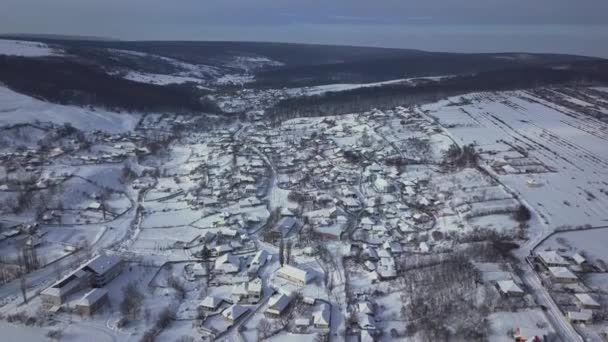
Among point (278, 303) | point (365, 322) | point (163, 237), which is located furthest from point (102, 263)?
point (365, 322)

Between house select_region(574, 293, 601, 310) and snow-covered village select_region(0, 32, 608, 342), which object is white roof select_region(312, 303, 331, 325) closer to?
snow-covered village select_region(0, 32, 608, 342)

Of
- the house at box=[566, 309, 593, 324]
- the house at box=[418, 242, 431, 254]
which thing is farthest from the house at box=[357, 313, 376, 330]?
the house at box=[566, 309, 593, 324]

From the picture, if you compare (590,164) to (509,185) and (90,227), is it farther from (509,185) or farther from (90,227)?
(90,227)

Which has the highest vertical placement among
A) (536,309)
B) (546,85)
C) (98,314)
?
(546,85)

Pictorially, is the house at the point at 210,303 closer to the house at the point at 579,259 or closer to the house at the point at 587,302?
the house at the point at 587,302

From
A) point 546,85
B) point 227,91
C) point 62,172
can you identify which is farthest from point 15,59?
point 546,85

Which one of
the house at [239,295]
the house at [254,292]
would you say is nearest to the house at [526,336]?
the house at [254,292]
